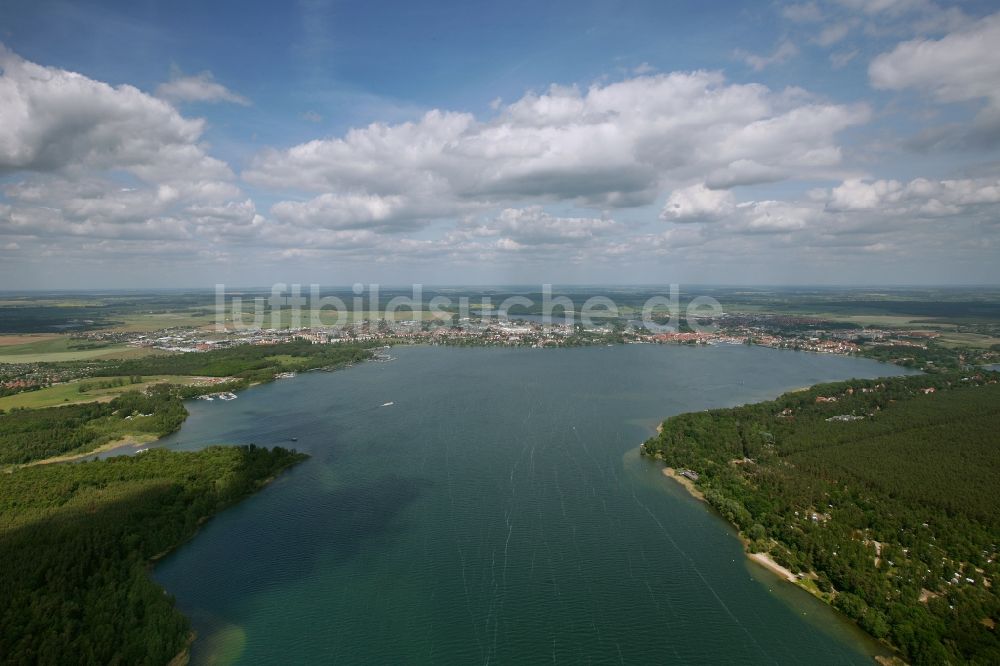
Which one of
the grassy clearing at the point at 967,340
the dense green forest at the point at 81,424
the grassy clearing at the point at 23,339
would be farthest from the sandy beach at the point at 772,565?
the grassy clearing at the point at 23,339

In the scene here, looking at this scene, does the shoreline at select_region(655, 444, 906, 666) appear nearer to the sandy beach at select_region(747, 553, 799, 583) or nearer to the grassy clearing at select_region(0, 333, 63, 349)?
the sandy beach at select_region(747, 553, 799, 583)

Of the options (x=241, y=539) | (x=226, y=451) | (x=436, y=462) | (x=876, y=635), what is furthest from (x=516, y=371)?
(x=876, y=635)

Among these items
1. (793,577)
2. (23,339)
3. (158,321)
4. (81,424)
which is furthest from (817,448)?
(158,321)

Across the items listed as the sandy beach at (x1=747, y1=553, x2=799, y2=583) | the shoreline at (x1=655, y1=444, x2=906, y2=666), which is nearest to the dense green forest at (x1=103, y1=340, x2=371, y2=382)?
the shoreline at (x1=655, y1=444, x2=906, y2=666)

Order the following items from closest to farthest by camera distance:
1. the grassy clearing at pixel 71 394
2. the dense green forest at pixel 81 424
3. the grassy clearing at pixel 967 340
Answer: the dense green forest at pixel 81 424, the grassy clearing at pixel 71 394, the grassy clearing at pixel 967 340

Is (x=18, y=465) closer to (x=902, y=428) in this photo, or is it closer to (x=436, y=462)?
(x=436, y=462)

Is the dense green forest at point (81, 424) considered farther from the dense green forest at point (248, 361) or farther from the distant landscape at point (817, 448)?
the dense green forest at point (248, 361)
